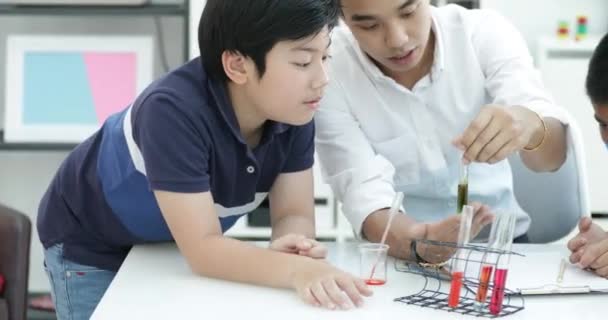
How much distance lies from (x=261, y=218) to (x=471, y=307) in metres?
Result: 1.97

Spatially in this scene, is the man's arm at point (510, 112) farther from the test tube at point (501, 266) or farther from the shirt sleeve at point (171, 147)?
the shirt sleeve at point (171, 147)

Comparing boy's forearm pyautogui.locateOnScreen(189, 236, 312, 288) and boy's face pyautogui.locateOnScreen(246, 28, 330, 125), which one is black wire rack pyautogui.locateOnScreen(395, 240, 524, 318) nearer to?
boy's forearm pyautogui.locateOnScreen(189, 236, 312, 288)

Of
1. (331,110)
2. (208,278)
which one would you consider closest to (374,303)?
(208,278)

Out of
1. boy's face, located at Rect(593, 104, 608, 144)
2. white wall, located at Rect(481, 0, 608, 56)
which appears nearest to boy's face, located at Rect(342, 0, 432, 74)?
A: boy's face, located at Rect(593, 104, 608, 144)

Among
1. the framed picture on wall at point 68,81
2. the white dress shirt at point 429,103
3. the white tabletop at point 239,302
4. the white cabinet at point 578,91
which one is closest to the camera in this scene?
the white tabletop at point 239,302

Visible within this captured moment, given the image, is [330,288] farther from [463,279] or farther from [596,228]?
[596,228]

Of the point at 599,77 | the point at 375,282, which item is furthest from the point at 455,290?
the point at 599,77

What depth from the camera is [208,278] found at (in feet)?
4.75

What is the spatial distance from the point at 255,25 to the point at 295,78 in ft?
0.32

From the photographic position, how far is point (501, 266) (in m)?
1.30

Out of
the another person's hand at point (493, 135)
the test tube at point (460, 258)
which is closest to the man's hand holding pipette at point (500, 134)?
the another person's hand at point (493, 135)

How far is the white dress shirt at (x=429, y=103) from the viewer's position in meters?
1.83

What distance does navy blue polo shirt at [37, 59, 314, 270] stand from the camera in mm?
1447

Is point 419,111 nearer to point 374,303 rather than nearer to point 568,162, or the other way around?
point 568,162
